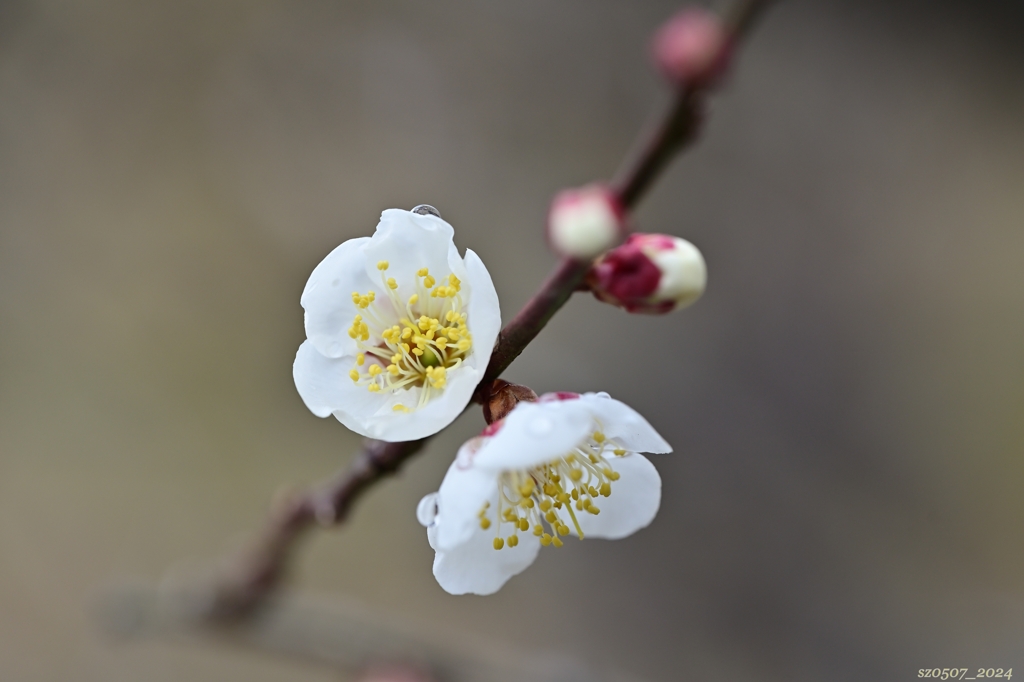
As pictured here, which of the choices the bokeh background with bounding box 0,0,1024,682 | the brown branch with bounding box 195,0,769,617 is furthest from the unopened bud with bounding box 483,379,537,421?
the bokeh background with bounding box 0,0,1024,682

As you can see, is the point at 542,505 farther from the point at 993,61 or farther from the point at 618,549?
the point at 993,61

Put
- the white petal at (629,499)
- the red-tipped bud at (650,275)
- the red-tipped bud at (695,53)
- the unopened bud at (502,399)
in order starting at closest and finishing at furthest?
the red-tipped bud at (695,53), the red-tipped bud at (650,275), the unopened bud at (502,399), the white petal at (629,499)

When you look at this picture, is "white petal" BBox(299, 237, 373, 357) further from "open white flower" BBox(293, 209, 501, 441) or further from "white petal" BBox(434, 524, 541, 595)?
"white petal" BBox(434, 524, 541, 595)

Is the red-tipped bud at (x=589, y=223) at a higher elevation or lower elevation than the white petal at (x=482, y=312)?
higher

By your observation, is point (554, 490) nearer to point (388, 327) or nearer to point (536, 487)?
point (536, 487)

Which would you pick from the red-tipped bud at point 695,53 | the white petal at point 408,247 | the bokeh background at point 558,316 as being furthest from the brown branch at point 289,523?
the bokeh background at point 558,316

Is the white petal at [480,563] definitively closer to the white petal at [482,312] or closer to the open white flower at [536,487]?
the open white flower at [536,487]

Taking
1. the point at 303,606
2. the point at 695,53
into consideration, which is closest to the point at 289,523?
the point at 303,606
